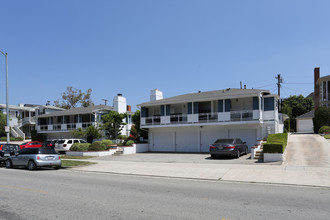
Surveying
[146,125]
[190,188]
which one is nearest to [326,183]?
[190,188]

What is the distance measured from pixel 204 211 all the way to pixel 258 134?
19190 millimetres

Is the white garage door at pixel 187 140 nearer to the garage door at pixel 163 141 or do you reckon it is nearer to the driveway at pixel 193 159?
the garage door at pixel 163 141

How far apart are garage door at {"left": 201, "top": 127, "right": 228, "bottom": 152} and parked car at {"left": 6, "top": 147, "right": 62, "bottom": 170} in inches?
559

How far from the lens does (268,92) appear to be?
81.3 ft

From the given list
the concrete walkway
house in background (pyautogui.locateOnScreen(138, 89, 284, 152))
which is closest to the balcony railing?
house in background (pyautogui.locateOnScreen(138, 89, 284, 152))

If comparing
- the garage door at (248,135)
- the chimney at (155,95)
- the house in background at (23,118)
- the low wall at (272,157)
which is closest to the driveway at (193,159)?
the low wall at (272,157)

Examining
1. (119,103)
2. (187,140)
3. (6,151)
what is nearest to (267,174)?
(187,140)

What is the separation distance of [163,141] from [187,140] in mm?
2901

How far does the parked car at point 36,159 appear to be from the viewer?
16.3 metres

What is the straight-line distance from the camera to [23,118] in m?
49.8

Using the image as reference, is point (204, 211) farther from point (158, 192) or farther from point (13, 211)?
point (13, 211)

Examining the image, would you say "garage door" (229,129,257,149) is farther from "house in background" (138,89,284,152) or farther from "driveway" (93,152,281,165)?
"driveway" (93,152,281,165)

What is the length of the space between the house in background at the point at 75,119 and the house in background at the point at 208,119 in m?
8.36

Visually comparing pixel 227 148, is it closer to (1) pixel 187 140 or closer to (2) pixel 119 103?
(1) pixel 187 140
